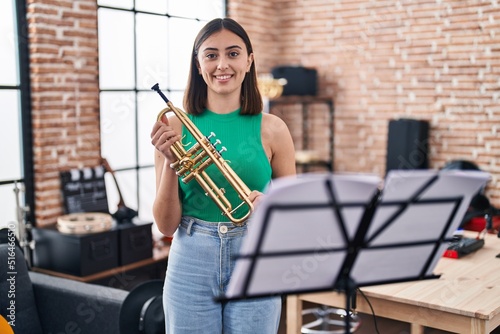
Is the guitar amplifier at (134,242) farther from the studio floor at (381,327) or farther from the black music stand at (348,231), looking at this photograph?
the black music stand at (348,231)

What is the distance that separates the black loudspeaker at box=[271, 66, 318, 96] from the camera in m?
5.43

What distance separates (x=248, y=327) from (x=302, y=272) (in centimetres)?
42

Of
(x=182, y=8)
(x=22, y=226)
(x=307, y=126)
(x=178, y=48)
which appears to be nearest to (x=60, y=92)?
(x=22, y=226)

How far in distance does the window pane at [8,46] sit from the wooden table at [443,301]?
6.80 ft

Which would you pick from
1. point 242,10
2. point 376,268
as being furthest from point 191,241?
point 242,10

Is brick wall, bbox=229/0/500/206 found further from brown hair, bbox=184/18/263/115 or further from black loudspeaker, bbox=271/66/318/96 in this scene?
brown hair, bbox=184/18/263/115

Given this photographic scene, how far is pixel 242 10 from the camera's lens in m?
5.35

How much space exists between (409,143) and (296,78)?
3.85 feet

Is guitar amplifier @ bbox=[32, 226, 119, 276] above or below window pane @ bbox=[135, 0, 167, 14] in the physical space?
below

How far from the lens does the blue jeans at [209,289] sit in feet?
5.76

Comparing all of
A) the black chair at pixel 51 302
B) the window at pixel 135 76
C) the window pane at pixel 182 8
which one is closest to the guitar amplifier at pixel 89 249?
the black chair at pixel 51 302

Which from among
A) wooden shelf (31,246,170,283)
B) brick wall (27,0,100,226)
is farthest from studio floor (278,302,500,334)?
brick wall (27,0,100,226)

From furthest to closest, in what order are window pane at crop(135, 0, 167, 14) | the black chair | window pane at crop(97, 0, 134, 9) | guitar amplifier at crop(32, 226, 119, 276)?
1. window pane at crop(135, 0, 167, 14)
2. window pane at crop(97, 0, 134, 9)
3. guitar amplifier at crop(32, 226, 119, 276)
4. the black chair

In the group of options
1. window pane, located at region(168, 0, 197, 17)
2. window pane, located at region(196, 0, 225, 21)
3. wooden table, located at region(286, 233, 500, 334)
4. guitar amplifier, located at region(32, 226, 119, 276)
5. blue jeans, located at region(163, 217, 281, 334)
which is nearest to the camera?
blue jeans, located at region(163, 217, 281, 334)
